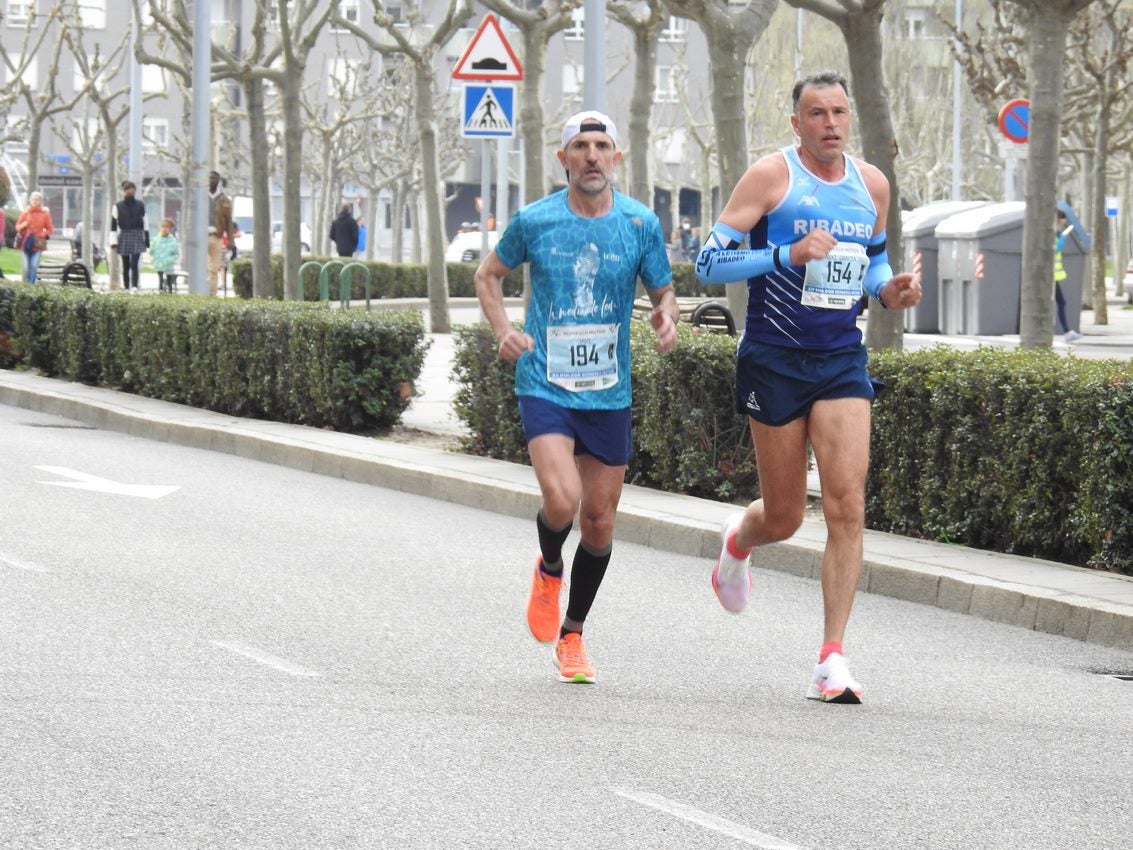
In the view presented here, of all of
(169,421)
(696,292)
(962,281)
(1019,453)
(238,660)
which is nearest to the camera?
(238,660)

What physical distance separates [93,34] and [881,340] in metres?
80.2

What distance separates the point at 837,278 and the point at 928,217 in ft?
80.5

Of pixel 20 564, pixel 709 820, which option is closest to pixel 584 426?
pixel 709 820

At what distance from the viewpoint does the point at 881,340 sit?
1378cm

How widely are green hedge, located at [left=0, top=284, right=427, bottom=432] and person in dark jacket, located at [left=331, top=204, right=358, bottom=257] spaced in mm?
23493

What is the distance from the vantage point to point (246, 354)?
1606 cm

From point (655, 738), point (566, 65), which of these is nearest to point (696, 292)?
point (655, 738)

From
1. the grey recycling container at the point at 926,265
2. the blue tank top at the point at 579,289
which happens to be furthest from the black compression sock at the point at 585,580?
the grey recycling container at the point at 926,265

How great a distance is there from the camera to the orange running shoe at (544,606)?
7.16 m

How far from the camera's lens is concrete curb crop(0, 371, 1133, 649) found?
8398mm

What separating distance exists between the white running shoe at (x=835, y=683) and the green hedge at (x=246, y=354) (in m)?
8.55

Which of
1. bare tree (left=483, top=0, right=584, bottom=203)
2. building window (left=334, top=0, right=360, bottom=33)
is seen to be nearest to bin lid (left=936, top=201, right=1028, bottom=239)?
bare tree (left=483, top=0, right=584, bottom=203)

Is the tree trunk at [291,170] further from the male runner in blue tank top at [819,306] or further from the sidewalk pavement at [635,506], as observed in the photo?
the male runner in blue tank top at [819,306]

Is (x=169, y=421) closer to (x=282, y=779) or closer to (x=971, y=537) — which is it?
(x=971, y=537)
